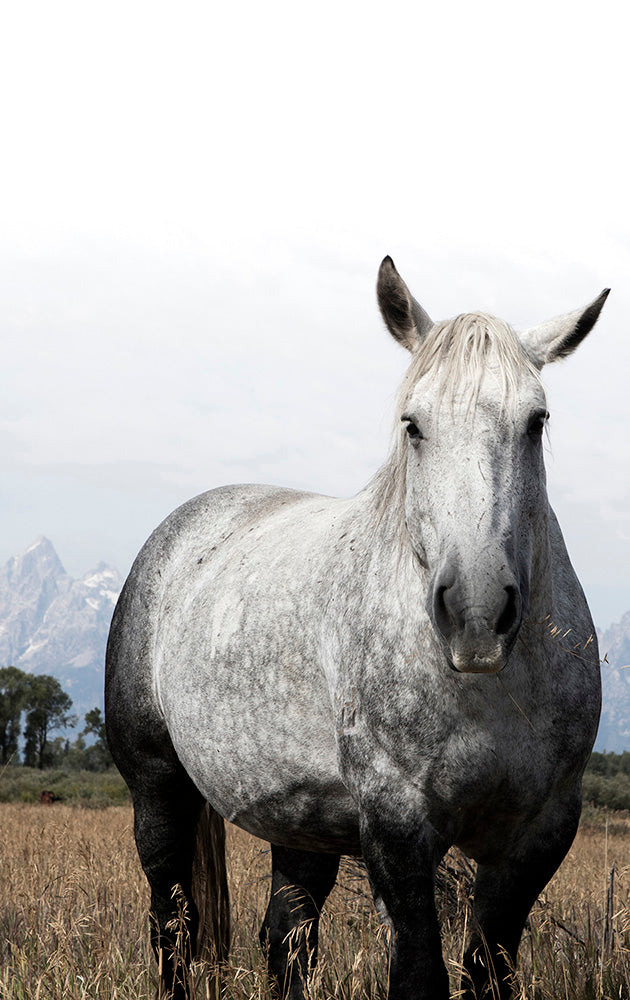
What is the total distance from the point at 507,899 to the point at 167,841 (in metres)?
1.96

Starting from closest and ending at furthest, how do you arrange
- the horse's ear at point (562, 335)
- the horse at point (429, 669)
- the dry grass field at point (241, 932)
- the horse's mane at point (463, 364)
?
the horse at point (429, 669)
the horse's mane at point (463, 364)
the horse's ear at point (562, 335)
the dry grass field at point (241, 932)

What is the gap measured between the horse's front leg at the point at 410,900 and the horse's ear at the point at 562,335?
4.52 ft

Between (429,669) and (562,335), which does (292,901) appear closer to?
(429,669)

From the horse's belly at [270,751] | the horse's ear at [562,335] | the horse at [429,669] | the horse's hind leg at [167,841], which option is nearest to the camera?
the horse at [429,669]

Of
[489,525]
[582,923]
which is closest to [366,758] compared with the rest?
[489,525]

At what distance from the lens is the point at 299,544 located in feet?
11.2

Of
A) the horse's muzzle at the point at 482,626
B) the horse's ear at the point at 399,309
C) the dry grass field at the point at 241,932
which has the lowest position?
the dry grass field at the point at 241,932

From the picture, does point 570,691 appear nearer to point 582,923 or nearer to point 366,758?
point 366,758

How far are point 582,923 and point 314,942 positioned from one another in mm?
1685

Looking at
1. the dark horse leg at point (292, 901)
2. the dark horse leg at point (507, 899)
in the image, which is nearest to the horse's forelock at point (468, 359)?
the dark horse leg at point (507, 899)

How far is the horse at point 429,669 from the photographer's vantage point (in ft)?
7.41

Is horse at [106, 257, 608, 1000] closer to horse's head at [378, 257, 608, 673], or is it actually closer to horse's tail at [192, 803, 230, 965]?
horse's head at [378, 257, 608, 673]

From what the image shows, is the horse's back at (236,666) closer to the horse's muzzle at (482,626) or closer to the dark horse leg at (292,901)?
the dark horse leg at (292,901)

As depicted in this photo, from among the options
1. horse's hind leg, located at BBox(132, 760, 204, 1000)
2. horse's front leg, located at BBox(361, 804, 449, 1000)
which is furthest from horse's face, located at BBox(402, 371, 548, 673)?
horse's hind leg, located at BBox(132, 760, 204, 1000)
